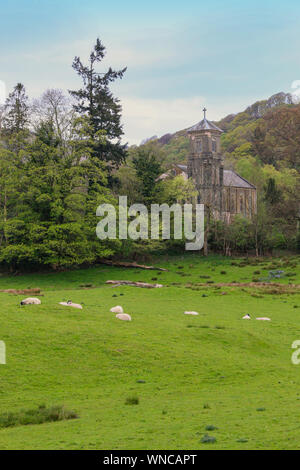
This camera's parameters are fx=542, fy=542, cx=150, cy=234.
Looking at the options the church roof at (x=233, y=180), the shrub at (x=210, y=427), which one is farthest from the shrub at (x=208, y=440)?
the church roof at (x=233, y=180)

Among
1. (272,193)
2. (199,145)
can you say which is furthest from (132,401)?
(199,145)

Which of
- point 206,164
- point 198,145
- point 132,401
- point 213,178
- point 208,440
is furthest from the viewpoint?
point 198,145

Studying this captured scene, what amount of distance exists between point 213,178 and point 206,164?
3.33 meters

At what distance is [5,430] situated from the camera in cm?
1409

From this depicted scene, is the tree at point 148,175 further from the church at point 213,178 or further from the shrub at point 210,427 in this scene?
the shrub at point 210,427

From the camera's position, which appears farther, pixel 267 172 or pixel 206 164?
pixel 267 172

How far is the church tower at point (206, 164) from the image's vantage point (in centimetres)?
9162

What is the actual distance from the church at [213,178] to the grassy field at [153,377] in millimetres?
55515

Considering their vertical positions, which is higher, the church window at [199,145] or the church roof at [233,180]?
the church window at [199,145]

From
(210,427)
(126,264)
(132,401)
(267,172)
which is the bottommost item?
(126,264)

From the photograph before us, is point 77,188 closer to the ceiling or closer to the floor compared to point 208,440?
closer to the ceiling

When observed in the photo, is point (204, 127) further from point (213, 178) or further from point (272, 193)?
point (272, 193)

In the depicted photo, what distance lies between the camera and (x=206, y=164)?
94938 millimetres
